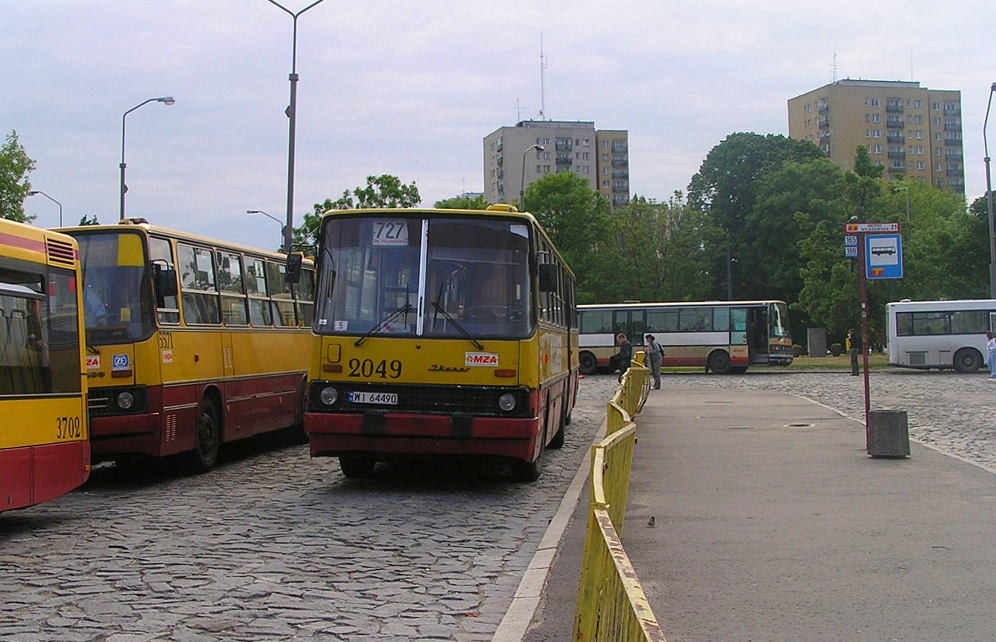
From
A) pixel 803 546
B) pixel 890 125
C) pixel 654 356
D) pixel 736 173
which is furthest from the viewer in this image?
pixel 890 125

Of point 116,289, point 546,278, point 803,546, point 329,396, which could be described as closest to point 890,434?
point 546,278

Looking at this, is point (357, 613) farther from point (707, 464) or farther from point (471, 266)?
point (707, 464)

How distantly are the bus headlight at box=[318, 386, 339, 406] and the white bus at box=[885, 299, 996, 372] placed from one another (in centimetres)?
3799

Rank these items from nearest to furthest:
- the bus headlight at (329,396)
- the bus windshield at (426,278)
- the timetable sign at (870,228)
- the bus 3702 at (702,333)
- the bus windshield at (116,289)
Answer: the bus headlight at (329,396) < the bus windshield at (426,278) < the bus windshield at (116,289) < the timetable sign at (870,228) < the bus 3702 at (702,333)

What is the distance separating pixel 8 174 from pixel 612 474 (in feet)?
170

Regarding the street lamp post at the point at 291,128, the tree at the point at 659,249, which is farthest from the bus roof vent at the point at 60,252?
the tree at the point at 659,249

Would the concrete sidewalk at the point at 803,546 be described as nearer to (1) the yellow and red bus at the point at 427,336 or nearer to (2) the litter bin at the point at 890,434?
(2) the litter bin at the point at 890,434

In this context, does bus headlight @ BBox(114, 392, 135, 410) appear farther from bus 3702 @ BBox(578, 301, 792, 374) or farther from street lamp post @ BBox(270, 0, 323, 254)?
bus 3702 @ BBox(578, 301, 792, 374)

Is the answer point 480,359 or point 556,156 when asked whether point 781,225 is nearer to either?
point 556,156

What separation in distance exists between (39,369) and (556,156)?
137 metres

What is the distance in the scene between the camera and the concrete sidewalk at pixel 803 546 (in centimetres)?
649

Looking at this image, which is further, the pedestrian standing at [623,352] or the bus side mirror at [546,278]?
the pedestrian standing at [623,352]

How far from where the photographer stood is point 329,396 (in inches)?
454

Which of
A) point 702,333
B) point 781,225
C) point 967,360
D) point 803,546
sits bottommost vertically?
point 803,546
